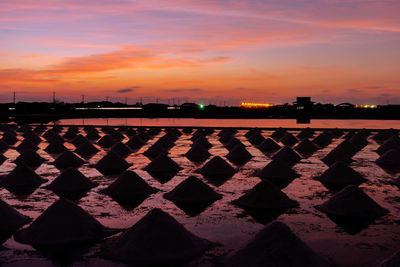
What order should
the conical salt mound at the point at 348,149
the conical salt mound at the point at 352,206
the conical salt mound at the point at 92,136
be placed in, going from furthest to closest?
the conical salt mound at the point at 92,136 → the conical salt mound at the point at 348,149 → the conical salt mound at the point at 352,206

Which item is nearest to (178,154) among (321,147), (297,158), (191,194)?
(297,158)

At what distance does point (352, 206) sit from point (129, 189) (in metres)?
6.91

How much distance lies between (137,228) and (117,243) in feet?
1.69

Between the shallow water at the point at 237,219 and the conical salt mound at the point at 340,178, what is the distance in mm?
377

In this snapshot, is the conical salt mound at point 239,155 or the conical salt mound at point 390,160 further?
the conical salt mound at point 239,155

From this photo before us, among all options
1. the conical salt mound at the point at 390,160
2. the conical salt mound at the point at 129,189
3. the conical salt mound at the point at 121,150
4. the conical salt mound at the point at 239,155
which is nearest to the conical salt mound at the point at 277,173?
the conical salt mound at the point at 129,189

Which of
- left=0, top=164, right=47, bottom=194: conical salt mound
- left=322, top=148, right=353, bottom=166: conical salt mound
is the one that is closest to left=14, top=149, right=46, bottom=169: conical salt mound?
left=0, top=164, right=47, bottom=194: conical salt mound

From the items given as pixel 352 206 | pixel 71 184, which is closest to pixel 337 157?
pixel 352 206

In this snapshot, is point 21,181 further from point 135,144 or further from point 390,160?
point 390,160

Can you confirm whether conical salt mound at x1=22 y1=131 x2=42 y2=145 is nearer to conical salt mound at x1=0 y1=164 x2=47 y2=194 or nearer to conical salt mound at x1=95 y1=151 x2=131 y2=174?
conical salt mound at x1=95 y1=151 x2=131 y2=174

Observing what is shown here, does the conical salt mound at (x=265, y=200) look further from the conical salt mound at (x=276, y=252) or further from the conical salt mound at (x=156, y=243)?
the conical salt mound at (x=276, y=252)

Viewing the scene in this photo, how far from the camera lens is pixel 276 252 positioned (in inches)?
290

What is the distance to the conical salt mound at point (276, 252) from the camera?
7293 mm

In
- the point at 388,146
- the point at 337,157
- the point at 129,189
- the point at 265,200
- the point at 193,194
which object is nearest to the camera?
the point at 265,200
